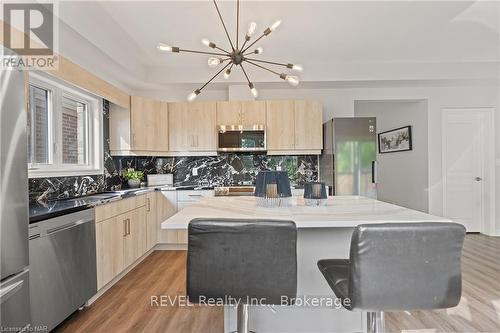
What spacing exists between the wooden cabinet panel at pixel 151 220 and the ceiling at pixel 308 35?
1.69m

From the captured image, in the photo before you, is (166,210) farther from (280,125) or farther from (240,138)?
(280,125)

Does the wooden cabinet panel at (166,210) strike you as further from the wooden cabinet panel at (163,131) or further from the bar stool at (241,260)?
the bar stool at (241,260)

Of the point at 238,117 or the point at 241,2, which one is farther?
the point at 238,117

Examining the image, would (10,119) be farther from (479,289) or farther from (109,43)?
(479,289)

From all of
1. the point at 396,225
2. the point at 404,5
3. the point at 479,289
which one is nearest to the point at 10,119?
the point at 396,225

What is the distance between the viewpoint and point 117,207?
265 cm

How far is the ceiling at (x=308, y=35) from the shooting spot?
2.50 m

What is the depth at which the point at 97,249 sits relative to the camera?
91.0 inches

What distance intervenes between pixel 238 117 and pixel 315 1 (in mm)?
1913

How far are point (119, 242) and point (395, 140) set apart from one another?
507 cm

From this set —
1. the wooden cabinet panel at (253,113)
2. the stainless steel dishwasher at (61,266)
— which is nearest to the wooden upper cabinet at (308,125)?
the wooden cabinet panel at (253,113)

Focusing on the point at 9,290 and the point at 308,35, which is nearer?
the point at 9,290

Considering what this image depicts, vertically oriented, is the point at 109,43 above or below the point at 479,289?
above

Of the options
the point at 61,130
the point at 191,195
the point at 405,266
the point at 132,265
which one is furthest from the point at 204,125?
the point at 405,266
